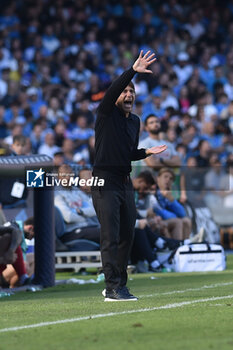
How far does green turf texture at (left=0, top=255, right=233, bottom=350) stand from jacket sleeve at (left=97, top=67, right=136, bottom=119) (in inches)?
65.5

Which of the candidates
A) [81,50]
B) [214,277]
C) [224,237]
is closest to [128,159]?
[214,277]

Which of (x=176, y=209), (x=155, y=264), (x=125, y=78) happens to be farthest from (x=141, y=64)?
(x=176, y=209)

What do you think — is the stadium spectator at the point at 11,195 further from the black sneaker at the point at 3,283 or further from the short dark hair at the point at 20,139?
the black sneaker at the point at 3,283

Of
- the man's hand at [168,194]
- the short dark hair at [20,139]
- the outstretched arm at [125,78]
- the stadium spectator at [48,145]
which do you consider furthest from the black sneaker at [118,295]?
the stadium spectator at [48,145]

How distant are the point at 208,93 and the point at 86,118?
201 inches

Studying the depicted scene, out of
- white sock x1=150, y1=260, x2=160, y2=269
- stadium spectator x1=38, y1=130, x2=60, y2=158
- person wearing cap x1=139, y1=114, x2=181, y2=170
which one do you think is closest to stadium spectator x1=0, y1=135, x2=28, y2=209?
white sock x1=150, y1=260, x2=160, y2=269

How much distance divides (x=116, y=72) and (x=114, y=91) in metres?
16.2

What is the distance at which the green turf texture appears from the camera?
570 centimetres

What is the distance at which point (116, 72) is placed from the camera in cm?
2412

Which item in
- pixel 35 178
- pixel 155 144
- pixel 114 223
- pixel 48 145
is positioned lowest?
pixel 114 223

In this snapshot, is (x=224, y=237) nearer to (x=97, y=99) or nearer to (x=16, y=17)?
(x=97, y=99)

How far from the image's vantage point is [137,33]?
2684cm

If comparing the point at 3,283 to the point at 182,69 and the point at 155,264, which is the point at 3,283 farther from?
the point at 182,69

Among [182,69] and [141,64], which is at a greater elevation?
[182,69]
